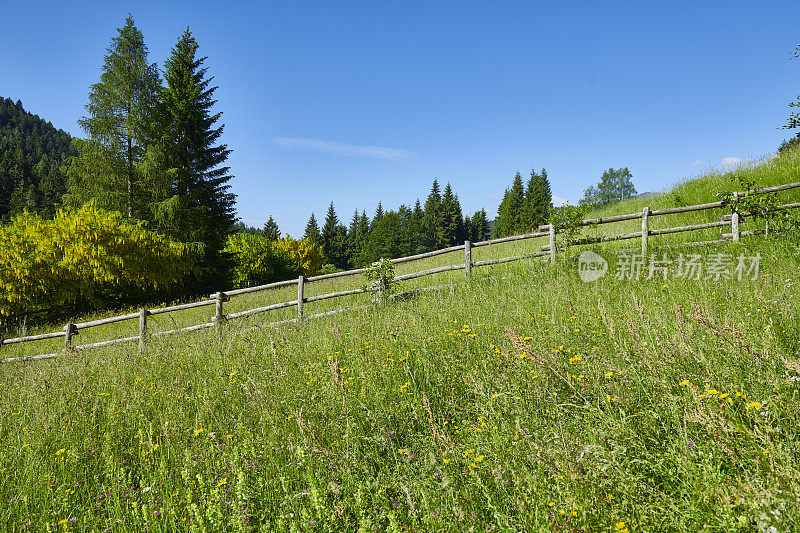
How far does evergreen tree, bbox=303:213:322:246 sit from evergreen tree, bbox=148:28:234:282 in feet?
138

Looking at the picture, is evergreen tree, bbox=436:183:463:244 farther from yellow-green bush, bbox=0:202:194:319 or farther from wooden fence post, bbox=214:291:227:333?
wooden fence post, bbox=214:291:227:333

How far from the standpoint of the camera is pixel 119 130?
21.1 m

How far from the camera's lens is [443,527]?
195 centimetres

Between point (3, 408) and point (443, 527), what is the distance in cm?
616

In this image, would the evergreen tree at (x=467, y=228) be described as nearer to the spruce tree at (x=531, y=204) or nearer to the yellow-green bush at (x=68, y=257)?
the spruce tree at (x=531, y=204)

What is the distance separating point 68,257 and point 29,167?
87.9 m

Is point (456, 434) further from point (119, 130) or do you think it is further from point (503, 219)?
point (503, 219)

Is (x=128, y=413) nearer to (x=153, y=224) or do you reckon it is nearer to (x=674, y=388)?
(x=674, y=388)

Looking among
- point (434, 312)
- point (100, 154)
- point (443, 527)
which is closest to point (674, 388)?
point (443, 527)

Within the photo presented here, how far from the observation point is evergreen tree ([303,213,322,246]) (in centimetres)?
6681

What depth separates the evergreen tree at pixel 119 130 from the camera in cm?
2070

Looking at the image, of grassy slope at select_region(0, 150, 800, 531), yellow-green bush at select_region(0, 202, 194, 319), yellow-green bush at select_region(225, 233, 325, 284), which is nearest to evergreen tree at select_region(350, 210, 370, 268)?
yellow-green bush at select_region(225, 233, 325, 284)

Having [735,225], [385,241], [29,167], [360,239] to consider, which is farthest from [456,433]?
[29,167]
